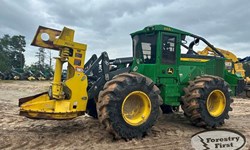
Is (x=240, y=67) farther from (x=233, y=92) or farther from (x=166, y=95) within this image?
(x=166, y=95)

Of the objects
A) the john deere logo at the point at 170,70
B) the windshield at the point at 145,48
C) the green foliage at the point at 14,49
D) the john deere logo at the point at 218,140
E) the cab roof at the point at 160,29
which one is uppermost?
the green foliage at the point at 14,49

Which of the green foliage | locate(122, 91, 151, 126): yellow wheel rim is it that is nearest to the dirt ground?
locate(122, 91, 151, 126): yellow wheel rim

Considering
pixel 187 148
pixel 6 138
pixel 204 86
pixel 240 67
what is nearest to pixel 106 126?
pixel 187 148

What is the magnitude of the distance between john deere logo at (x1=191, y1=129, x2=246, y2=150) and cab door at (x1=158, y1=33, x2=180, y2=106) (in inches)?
45.0

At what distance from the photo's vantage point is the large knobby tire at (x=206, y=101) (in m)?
6.54

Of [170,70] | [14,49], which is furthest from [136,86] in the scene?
[14,49]

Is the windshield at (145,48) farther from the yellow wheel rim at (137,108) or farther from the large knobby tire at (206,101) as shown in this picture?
the yellow wheel rim at (137,108)

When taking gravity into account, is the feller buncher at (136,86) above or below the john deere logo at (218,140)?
above

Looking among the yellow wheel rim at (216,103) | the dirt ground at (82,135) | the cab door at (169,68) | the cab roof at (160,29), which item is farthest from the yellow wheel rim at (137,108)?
the yellow wheel rim at (216,103)

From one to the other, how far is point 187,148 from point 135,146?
39.0 inches

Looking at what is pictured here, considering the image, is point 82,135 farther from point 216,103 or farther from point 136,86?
point 216,103

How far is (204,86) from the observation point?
6.62 meters

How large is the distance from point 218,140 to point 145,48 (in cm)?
289

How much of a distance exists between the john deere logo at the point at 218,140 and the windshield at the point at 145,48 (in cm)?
218
